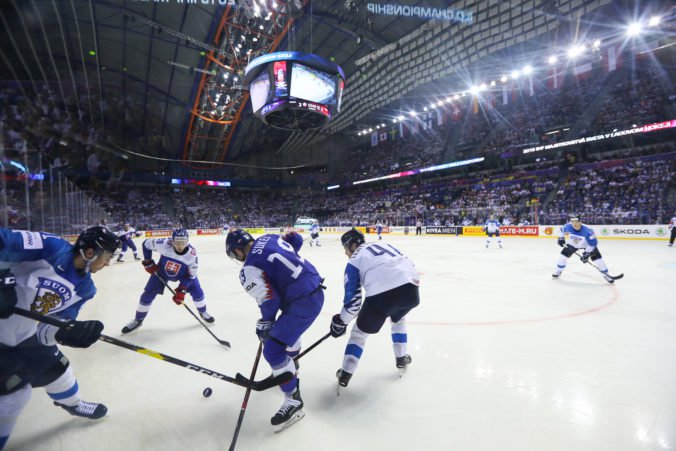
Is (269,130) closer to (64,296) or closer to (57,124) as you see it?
(57,124)

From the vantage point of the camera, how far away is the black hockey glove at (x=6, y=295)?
59.3 inches

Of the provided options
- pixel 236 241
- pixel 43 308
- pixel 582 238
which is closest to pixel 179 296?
pixel 43 308

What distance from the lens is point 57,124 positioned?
19.6 metres

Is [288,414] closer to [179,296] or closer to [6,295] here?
[6,295]

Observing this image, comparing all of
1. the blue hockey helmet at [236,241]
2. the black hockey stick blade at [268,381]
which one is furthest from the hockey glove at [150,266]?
the black hockey stick blade at [268,381]

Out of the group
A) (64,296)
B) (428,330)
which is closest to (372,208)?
(428,330)

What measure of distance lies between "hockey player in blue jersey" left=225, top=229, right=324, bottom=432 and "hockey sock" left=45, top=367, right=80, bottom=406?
1320 mm

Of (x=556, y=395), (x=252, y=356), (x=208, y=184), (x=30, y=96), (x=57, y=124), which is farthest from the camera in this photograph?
(x=208, y=184)

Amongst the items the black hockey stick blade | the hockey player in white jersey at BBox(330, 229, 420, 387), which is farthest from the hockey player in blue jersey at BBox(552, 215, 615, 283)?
the black hockey stick blade

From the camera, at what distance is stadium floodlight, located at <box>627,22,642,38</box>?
15.4 meters

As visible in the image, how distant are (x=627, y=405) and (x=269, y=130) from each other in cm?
3311

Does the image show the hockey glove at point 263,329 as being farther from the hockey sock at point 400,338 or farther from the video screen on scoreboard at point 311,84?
the video screen on scoreboard at point 311,84

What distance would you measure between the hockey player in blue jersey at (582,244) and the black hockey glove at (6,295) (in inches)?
325

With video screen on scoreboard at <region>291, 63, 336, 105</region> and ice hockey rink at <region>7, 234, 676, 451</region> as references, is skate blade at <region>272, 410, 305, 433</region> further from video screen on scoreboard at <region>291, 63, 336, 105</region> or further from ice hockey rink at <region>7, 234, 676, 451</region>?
video screen on scoreboard at <region>291, 63, 336, 105</region>
